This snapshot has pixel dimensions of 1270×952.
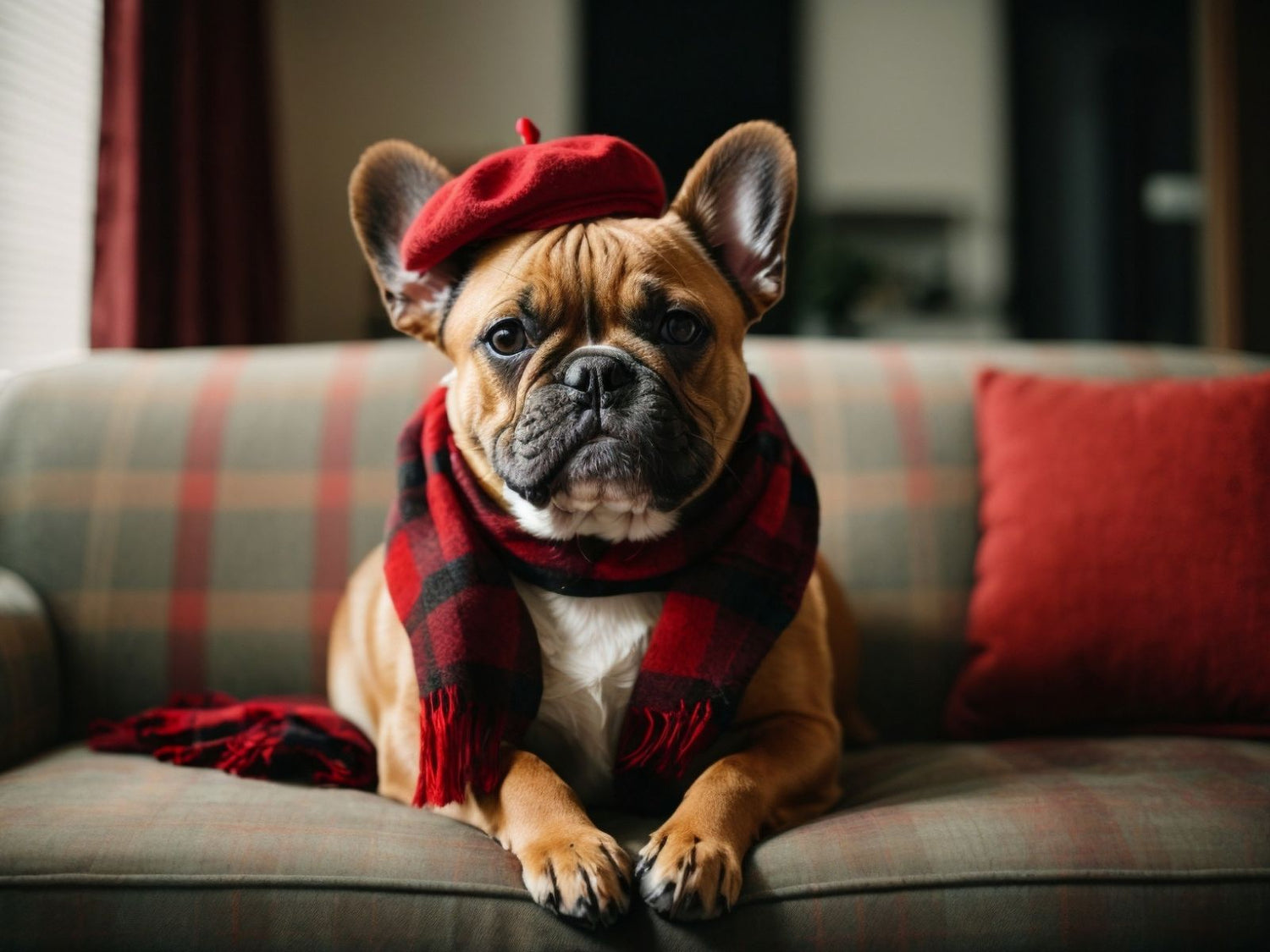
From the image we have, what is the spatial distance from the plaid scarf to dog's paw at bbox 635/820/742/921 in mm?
195

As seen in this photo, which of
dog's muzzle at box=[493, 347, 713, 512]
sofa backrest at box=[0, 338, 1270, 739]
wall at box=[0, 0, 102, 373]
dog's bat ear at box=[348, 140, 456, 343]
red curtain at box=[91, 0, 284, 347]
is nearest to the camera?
dog's muzzle at box=[493, 347, 713, 512]

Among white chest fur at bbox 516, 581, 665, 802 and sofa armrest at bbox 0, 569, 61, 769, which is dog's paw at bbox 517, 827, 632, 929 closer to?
white chest fur at bbox 516, 581, 665, 802

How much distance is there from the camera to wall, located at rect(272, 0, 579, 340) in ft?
14.4

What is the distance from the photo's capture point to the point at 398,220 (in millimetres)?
1519

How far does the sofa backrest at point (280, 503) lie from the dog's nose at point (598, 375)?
0.83 metres

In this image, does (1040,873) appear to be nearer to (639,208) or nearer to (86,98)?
(639,208)

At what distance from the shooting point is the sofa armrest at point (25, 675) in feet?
5.29

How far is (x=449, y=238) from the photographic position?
1.35 meters

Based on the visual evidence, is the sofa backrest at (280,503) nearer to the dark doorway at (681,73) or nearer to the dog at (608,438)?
the dog at (608,438)

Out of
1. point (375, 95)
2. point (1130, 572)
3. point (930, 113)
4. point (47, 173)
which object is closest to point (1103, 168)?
point (930, 113)

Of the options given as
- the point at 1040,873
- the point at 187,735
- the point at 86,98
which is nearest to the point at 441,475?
the point at 187,735

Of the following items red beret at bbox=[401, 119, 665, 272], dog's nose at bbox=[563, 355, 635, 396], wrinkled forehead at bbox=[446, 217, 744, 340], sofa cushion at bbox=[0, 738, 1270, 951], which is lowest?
sofa cushion at bbox=[0, 738, 1270, 951]

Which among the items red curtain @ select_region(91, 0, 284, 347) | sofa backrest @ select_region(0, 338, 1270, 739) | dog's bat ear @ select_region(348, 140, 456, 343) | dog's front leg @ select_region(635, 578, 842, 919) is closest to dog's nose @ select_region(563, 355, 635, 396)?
dog's bat ear @ select_region(348, 140, 456, 343)

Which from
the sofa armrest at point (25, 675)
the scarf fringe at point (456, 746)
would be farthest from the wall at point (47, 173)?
the scarf fringe at point (456, 746)
